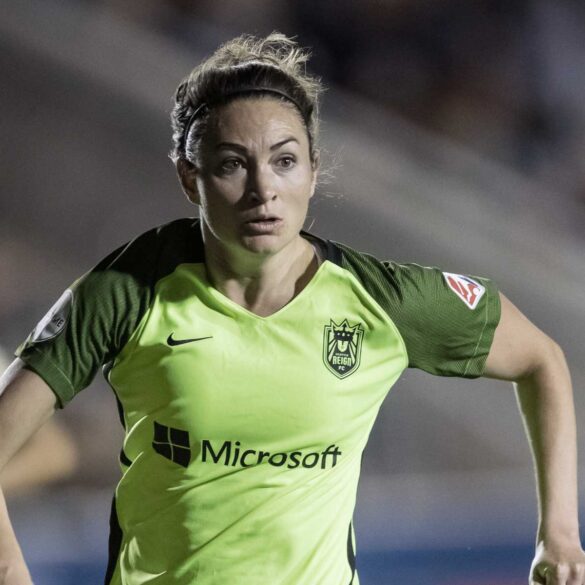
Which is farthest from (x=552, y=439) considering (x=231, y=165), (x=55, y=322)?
(x=55, y=322)

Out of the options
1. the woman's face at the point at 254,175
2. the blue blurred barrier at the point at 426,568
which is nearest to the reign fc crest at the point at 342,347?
the woman's face at the point at 254,175

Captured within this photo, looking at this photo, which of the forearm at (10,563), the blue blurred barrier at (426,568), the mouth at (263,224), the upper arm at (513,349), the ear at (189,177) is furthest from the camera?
the blue blurred barrier at (426,568)

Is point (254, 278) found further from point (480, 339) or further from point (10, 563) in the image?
point (10, 563)

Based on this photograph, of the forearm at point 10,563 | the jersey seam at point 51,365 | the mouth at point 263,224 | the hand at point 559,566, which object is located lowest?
the forearm at point 10,563

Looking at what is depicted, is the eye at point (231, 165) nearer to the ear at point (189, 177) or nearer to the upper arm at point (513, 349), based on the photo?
the ear at point (189, 177)

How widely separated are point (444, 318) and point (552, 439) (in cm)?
23

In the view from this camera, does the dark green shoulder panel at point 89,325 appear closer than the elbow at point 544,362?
Yes

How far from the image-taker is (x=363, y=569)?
2.60 metres

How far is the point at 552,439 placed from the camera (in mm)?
1470

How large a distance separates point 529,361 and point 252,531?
467 mm

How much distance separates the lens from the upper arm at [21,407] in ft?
4.11

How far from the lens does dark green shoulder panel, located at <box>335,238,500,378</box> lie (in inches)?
54.5

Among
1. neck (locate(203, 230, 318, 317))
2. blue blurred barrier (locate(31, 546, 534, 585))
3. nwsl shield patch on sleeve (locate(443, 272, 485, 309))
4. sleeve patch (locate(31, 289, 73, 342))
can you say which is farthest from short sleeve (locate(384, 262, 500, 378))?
blue blurred barrier (locate(31, 546, 534, 585))

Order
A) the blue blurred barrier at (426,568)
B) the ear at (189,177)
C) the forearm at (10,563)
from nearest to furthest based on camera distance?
the forearm at (10,563) → the ear at (189,177) → the blue blurred barrier at (426,568)
